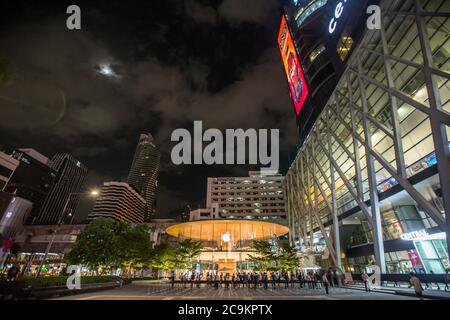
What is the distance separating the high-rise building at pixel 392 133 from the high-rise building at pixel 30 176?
127 meters

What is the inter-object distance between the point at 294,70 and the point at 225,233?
3926 centimetres

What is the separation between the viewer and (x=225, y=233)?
1690 inches

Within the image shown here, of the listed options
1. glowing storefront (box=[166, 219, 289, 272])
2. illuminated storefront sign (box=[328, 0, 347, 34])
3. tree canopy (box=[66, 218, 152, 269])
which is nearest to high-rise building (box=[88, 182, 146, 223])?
glowing storefront (box=[166, 219, 289, 272])

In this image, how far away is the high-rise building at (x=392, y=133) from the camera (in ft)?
68.1

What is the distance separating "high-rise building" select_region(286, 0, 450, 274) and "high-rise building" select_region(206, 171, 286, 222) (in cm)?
5805

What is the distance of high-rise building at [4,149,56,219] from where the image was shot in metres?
111

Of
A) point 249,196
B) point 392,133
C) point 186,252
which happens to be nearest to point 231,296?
point 186,252

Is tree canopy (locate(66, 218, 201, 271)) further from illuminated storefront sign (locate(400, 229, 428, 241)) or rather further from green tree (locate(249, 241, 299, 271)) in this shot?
illuminated storefront sign (locate(400, 229, 428, 241))

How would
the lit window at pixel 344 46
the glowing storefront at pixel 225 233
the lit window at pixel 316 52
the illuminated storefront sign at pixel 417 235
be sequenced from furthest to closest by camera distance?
the lit window at pixel 316 52 → the glowing storefront at pixel 225 233 → the lit window at pixel 344 46 → the illuminated storefront sign at pixel 417 235

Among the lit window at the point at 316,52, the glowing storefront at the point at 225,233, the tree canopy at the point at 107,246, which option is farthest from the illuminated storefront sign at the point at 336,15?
the tree canopy at the point at 107,246

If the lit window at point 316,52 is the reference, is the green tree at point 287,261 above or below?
below

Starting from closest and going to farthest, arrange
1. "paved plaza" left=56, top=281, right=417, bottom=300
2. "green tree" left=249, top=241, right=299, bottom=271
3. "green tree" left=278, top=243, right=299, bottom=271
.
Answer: "paved plaza" left=56, top=281, right=417, bottom=300, "green tree" left=249, top=241, right=299, bottom=271, "green tree" left=278, top=243, right=299, bottom=271

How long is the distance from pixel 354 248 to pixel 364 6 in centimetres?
3425

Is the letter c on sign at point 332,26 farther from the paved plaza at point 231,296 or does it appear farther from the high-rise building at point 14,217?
the high-rise building at point 14,217
